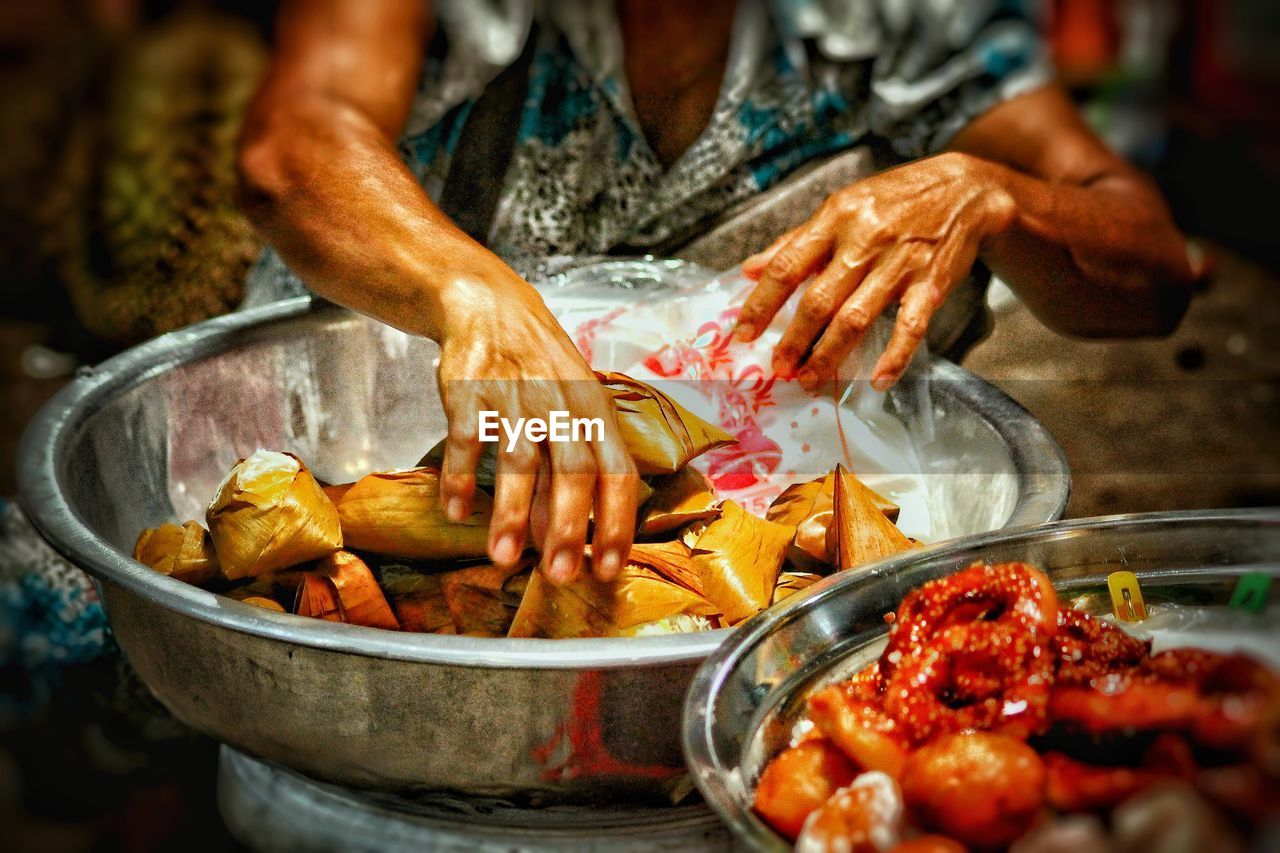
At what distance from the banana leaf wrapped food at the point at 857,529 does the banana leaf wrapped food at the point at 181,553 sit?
377mm

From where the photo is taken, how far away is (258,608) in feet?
1.79

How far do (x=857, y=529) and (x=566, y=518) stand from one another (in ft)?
0.60

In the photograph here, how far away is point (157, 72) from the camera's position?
37.5 inches

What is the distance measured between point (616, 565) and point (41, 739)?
2.02 ft

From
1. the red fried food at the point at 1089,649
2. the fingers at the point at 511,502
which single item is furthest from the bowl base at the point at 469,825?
the red fried food at the point at 1089,649

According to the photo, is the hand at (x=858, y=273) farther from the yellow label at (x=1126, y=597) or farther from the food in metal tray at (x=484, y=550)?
the yellow label at (x=1126, y=597)

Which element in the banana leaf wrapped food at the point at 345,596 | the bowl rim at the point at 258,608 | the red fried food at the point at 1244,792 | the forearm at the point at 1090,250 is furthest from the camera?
the forearm at the point at 1090,250

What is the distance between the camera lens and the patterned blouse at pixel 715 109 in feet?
3.22

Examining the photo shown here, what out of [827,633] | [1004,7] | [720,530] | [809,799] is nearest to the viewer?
[809,799]

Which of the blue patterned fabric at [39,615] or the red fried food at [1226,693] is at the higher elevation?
the red fried food at [1226,693]

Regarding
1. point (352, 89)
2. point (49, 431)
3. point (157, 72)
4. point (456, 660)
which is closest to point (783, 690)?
point (456, 660)

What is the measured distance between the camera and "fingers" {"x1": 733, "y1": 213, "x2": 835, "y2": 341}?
775 mm

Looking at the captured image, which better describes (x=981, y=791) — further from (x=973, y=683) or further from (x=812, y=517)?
(x=812, y=517)

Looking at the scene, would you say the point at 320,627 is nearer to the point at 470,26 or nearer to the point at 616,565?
the point at 616,565
